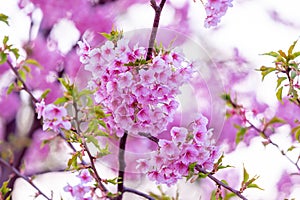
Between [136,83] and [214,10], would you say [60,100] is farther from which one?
[214,10]

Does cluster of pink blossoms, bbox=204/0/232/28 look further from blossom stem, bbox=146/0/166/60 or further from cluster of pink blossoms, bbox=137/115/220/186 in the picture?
cluster of pink blossoms, bbox=137/115/220/186

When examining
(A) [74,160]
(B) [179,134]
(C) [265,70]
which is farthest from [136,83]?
(C) [265,70]

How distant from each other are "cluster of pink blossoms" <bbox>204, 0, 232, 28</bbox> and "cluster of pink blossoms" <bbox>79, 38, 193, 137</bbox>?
0.55 ft

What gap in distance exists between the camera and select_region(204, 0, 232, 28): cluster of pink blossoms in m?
1.13

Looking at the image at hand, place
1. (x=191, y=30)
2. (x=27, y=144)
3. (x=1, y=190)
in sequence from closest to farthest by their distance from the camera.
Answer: (x=1, y=190)
(x=27, y=144)
(x=191, y=30)

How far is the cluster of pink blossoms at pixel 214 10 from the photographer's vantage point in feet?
3.71

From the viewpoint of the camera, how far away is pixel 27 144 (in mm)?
2363

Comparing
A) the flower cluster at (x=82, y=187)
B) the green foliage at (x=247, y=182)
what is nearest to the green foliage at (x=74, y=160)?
the flower cluster at (x=82, y=187)

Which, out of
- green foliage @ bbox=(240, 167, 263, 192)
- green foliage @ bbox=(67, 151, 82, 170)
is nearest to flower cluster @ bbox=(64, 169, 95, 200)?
green foliage @ bbox=(67, 151, 82, 170)

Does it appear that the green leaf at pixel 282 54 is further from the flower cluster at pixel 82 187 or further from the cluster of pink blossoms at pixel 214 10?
the flower cluster at pixel 82 187

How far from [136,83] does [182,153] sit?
0.19 metres

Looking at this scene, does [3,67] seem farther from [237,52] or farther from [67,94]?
[67,94]

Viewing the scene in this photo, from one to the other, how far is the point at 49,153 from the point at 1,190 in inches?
72.3

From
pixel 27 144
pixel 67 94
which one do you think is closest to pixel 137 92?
pixel 67 94
